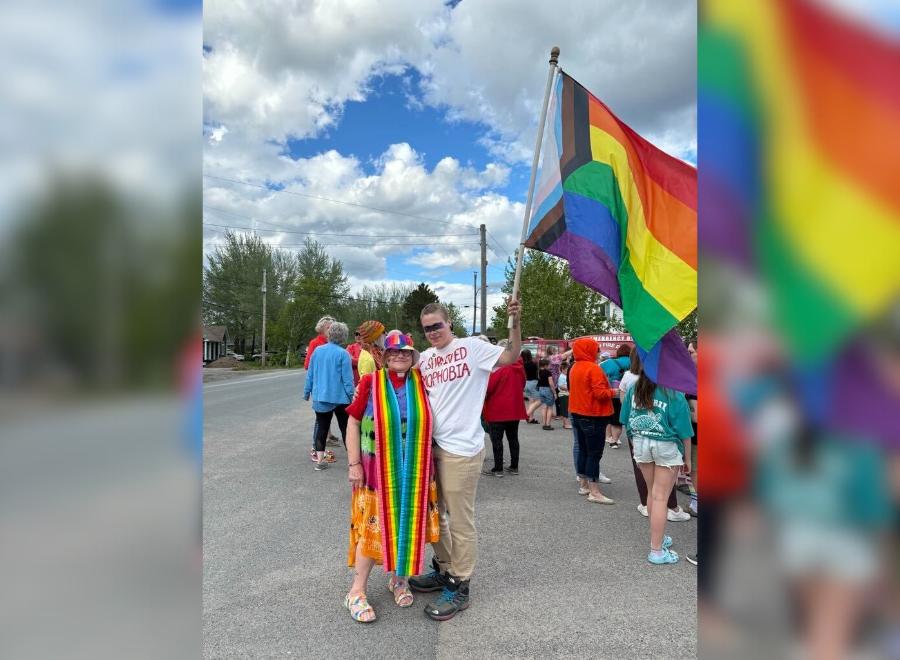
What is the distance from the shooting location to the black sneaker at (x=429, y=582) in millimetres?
3424

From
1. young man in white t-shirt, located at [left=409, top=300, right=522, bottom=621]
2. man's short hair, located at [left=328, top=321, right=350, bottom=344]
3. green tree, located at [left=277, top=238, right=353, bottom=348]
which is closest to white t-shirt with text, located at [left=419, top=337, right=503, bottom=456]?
young man in white t-shirt, located at [left=409, top=300, right=522, bottom=621]

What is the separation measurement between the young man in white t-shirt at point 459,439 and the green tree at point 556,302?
25.0m

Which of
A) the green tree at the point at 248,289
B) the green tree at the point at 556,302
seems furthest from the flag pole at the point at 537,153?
the green tree at the point at 248,289

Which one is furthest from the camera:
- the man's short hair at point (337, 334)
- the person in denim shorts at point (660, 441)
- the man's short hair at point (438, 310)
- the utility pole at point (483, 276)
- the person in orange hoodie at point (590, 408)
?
the utility pole at point (483, 276)

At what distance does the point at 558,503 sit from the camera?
5.33m

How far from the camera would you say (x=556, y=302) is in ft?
93.1

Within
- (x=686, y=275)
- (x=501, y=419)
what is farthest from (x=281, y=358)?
(x=686, y=275)

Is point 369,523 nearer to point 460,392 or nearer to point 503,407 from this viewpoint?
point 460,392

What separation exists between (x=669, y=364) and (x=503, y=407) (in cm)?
332

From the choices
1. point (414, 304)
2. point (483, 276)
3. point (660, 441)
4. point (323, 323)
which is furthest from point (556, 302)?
point (414, 304)
